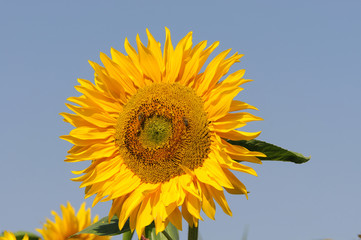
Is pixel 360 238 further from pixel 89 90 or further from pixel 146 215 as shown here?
pixel 89 90

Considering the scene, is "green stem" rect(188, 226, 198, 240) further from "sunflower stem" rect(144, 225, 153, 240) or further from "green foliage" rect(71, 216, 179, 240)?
"sunflower stem" rect(144, 225, 153, 240)

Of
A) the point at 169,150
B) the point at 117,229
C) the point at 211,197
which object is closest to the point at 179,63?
the point at 169,150

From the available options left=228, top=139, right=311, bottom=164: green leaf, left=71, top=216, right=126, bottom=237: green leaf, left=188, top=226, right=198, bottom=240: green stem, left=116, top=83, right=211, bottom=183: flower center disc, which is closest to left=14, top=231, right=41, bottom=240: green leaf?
left=71, top=216, right=126, bottom=237: green leaf

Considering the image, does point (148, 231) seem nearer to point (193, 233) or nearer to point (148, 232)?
point (148, 232)

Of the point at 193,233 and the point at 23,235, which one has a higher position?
the point at 193,233

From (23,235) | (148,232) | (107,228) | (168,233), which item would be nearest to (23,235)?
(23,235)

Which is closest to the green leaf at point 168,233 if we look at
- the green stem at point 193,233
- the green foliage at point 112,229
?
the green foliage at point 112,229

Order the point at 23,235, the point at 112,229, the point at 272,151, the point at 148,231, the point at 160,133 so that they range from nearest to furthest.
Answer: the point at 272,151 < the point at 160,133 < the point at 112,229 < the point at 148,231 < the point at 23,235
